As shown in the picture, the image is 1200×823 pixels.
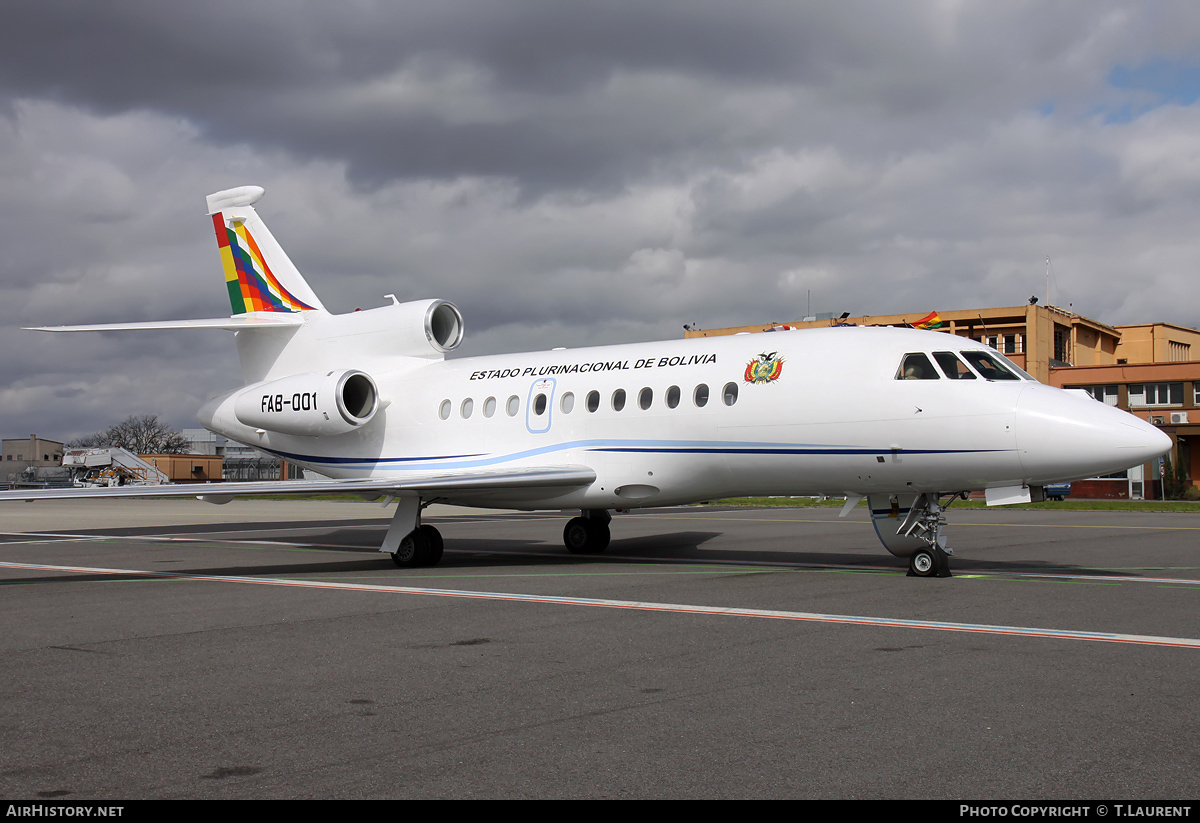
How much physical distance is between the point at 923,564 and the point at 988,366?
275cm

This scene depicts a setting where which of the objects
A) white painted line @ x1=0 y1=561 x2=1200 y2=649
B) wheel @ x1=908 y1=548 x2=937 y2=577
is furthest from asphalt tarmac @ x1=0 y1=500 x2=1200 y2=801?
wheel @ x1=908 y1=548 x2=937 y2=577

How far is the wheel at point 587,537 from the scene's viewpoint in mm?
18391

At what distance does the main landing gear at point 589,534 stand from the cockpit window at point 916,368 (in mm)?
6881

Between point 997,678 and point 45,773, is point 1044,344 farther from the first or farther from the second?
point 45,773

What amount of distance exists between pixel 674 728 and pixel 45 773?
3258mm

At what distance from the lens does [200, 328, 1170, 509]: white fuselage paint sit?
485 inches

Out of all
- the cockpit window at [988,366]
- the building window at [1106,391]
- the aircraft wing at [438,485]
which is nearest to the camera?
the cockpit window at [988,366]

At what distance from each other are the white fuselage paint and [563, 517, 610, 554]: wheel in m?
2.25

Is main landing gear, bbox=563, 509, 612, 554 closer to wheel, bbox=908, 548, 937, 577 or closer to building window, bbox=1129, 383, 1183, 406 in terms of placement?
wheel, bbox=908, 548, 937, 577

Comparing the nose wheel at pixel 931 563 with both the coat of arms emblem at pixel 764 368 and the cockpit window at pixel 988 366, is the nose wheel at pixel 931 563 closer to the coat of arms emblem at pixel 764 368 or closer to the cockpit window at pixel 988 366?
the cockpit window at pixel 988 366

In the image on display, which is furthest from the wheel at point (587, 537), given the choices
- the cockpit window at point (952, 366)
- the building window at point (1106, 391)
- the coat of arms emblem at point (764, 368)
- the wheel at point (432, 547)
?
the building window at point (1106, 391)

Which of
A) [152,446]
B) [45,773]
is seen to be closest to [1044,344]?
[45,773]

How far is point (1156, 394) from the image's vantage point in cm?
6262

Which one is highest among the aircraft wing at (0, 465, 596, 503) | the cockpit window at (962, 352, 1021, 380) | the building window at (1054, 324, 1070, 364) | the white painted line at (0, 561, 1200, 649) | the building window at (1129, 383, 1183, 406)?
the building window at (1054, 324, 1070, 364)
